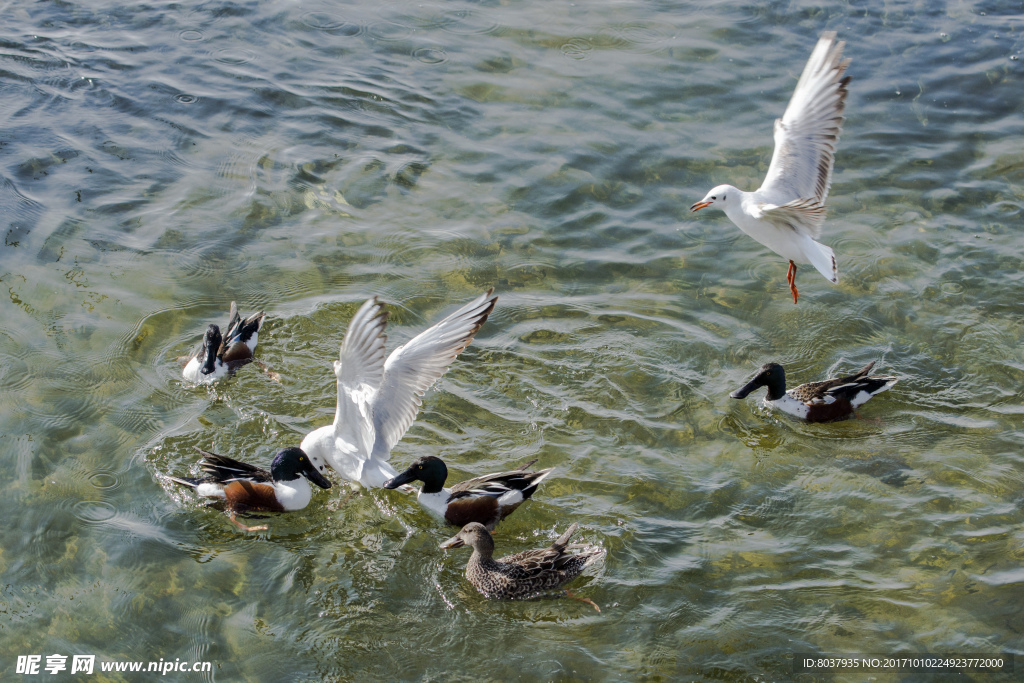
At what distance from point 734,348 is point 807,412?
101 cm

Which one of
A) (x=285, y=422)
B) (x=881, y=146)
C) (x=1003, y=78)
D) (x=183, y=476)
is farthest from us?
(x=1003, y=78)

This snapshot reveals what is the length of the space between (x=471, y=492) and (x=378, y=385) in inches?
39.1

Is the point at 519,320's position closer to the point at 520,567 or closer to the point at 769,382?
the point at 769,382

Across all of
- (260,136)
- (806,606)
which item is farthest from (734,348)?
(260,136)

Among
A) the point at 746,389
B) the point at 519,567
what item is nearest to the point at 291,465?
the point at 519,567

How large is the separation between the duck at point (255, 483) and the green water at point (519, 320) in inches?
6.3

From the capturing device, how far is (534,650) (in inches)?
200

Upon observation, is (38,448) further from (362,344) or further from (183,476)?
(362,344)

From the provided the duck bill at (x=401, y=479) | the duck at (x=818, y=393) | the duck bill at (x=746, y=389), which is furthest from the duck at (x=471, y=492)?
the duck at (x=818, y=393)

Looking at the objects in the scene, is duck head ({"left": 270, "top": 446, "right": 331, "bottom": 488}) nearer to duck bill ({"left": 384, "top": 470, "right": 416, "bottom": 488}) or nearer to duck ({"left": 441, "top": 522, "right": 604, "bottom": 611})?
duck bill ({"left": 384, "top": 470, "right": 416, "bottom": 488})

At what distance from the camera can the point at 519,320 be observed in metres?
7.95

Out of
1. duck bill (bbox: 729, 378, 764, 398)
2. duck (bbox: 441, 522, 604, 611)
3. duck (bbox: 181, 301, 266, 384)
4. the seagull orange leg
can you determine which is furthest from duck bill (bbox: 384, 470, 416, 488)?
the seagull orange leg

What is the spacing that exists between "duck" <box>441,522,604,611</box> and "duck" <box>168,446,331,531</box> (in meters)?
1.27

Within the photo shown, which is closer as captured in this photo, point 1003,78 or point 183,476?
point 183,476
